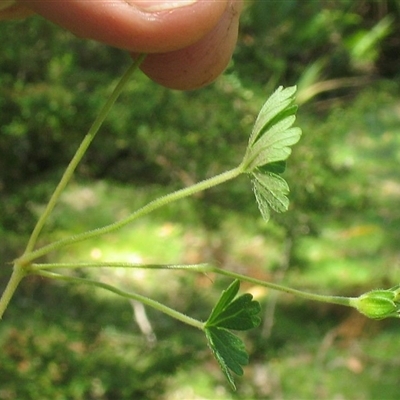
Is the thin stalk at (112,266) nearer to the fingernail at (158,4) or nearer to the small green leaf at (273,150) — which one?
the small green leaf at (273,150)

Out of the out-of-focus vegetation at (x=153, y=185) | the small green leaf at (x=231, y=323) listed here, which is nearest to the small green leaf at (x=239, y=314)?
the small green leaf at (x=231, y=323)

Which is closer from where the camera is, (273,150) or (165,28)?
(273,150)

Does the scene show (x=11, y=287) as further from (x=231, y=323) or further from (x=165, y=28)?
(x=165, y=28)

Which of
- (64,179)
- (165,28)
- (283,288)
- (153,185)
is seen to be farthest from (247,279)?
(153,185)

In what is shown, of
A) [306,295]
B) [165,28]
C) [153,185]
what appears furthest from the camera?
[153,185]

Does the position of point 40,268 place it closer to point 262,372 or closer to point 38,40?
point 38,40

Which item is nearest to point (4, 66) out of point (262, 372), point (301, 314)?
point (262, 372)

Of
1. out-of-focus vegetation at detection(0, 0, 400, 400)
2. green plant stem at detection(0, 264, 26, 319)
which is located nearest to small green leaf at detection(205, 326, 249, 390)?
green plant stem at detection(0, 264, 26, 319)
